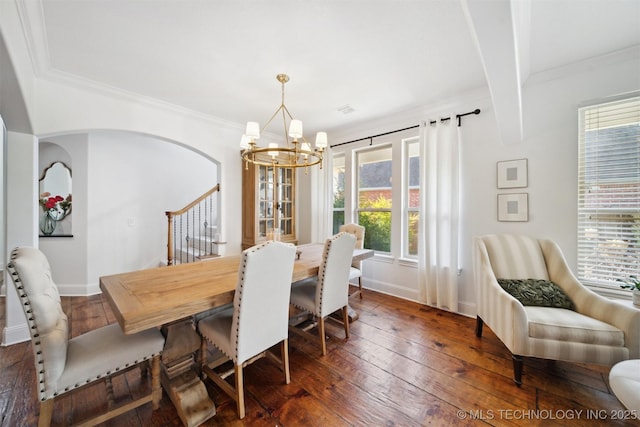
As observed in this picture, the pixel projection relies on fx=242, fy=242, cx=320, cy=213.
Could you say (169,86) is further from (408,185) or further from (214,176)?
(408,185)

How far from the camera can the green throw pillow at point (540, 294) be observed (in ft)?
6.42

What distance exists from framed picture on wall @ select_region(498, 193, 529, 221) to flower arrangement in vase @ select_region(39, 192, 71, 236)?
226 inches

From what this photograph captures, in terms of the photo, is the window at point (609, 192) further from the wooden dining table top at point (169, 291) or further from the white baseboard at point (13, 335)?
the white baseboard at point (13, 335)

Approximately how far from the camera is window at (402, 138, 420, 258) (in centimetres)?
341

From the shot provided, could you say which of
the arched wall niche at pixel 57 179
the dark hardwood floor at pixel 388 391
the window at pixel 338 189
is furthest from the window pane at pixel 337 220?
the arched wall niche at pixel 57 179

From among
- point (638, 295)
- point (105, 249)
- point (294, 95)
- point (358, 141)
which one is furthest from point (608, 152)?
point (105, 249)

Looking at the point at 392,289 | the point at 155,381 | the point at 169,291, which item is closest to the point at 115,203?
the point at 169,291

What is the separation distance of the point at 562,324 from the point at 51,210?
591 centimetres

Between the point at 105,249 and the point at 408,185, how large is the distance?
4.66 meters

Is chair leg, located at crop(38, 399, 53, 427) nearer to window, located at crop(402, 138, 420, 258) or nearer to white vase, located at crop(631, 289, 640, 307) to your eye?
window, located at crop(402, 138, 420, 258)

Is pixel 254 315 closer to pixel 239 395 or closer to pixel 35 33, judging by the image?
pixel 239 395

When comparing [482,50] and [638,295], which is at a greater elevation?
[482,50]

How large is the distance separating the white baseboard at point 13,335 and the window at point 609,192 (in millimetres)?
5236

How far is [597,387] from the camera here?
1.69m
